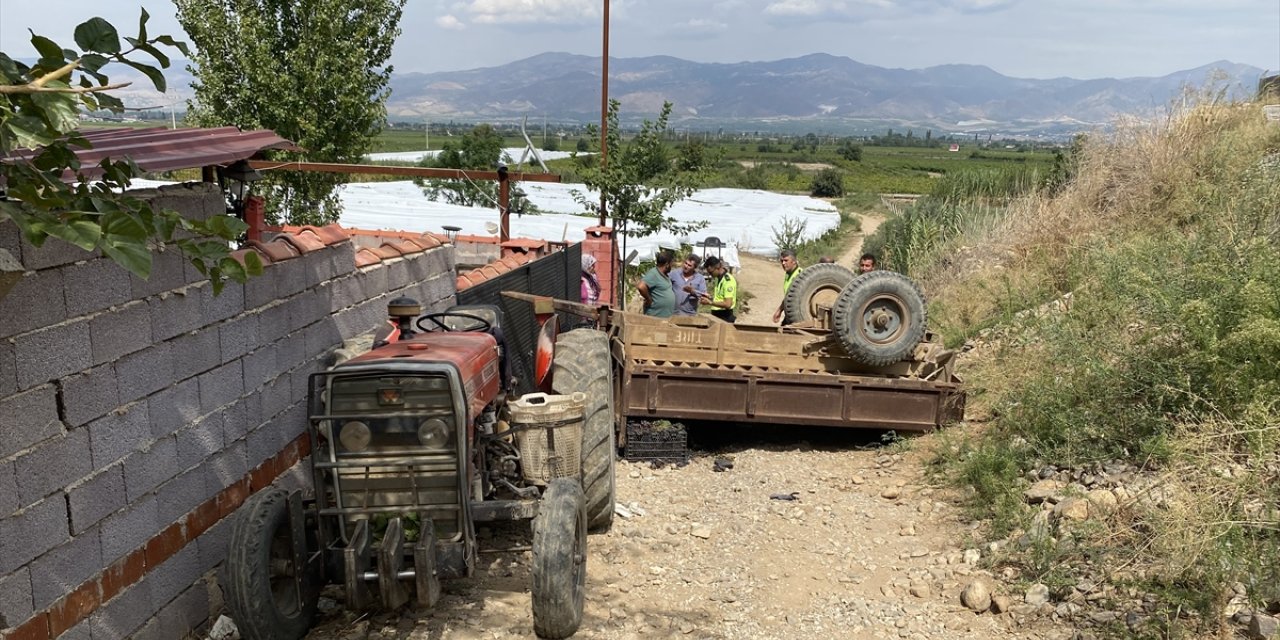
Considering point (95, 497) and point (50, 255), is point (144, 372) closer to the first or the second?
point (95, 497)

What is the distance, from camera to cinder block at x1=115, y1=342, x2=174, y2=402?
3832 mm

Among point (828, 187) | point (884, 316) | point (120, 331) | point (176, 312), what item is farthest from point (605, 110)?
point (828, 187)

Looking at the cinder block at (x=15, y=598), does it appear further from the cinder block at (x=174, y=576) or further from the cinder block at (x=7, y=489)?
the cinder block at (x=174, y=576)

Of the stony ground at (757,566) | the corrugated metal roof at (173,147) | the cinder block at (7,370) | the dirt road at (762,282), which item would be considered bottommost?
the dirt road at (762,282)

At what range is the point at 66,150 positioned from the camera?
9.05ft

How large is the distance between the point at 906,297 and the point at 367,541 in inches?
217

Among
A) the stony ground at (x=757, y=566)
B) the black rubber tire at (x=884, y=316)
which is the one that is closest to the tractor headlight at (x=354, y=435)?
the stony ground at (x=757, y=566)

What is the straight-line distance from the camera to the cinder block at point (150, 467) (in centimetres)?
388

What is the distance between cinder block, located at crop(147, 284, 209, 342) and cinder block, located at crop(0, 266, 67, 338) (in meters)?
0.53

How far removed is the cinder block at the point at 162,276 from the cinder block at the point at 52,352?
341mm

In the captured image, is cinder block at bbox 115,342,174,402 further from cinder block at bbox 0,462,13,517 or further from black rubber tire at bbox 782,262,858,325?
black rubber tire at bbox 782,262,858,325

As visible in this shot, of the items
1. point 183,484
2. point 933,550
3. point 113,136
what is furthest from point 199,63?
point 933,550

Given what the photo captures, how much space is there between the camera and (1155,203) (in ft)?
38.0

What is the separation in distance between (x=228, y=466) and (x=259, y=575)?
3.19ft
